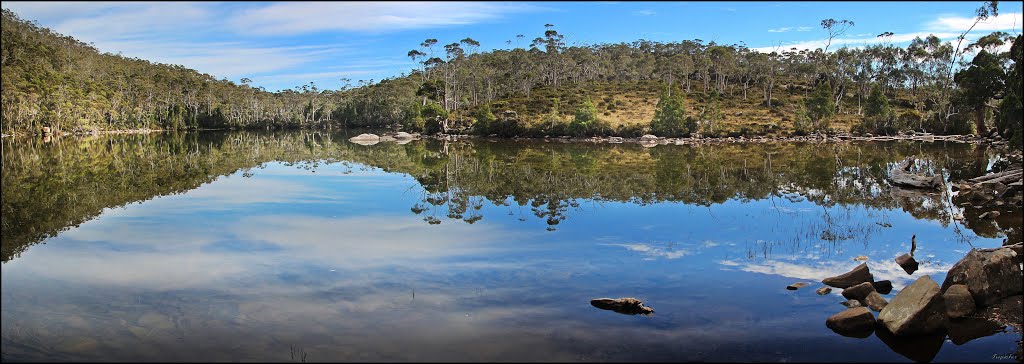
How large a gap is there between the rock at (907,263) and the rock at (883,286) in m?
1.52

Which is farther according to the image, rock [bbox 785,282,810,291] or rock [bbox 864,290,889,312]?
rock [bbox 785,282,810,291]

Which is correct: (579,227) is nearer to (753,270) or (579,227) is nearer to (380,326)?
(753,270)

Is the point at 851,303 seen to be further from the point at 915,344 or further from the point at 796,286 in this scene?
the point at 915,344

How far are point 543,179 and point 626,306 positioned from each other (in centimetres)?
2006

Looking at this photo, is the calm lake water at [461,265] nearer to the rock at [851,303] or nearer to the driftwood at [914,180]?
the rock at [851,303]

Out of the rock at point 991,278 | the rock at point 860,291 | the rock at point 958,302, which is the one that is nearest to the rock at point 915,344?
the rock at point 958,302

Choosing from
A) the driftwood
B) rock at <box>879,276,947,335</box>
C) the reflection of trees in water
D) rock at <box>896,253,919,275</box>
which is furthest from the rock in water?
the driftwood

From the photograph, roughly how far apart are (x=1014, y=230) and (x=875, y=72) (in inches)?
3522

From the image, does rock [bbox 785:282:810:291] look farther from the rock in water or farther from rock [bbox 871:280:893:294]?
the rock in water

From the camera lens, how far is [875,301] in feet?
34.9

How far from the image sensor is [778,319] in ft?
32.7

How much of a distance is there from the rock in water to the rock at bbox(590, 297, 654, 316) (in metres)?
6.56

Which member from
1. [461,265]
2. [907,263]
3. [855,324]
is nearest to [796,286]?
[855,324]

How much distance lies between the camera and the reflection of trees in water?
20.5m
